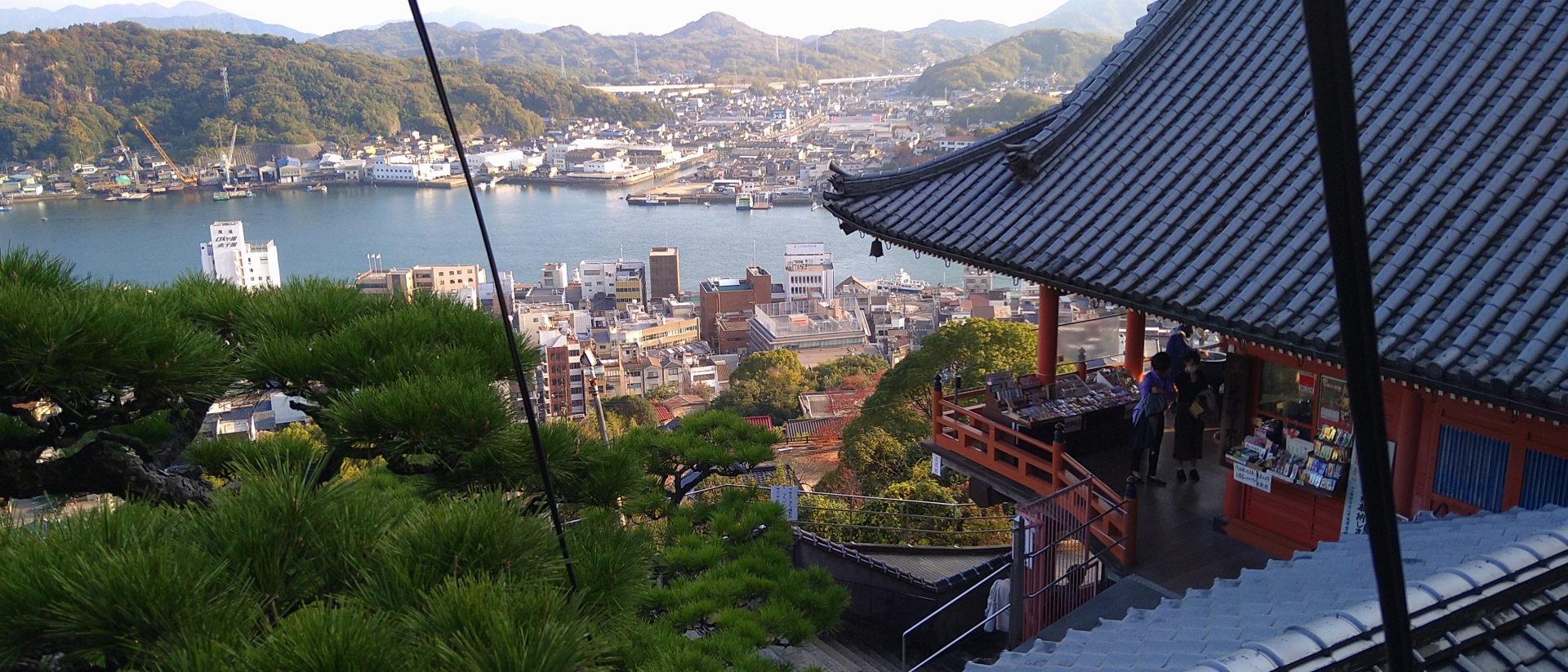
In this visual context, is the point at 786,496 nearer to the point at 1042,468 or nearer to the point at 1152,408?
the point at 1042,468

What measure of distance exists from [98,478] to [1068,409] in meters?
3.42

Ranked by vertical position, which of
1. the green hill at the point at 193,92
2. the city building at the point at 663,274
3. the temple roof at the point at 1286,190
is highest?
the green hill at the point at 193,92

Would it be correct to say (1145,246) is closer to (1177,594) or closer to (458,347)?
(1177,594)

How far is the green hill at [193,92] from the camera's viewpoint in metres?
36.5

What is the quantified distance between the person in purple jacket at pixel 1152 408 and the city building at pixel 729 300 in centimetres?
2560

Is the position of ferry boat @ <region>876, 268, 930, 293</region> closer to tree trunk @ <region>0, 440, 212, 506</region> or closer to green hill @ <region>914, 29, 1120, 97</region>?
green hill @ <region>914, 29, 1120, 97</region>

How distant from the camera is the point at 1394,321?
8.57 ft

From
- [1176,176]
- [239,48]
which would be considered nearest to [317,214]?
[239,48]

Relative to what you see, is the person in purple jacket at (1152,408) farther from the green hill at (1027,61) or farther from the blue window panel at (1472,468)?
the green hill at (1027,61)

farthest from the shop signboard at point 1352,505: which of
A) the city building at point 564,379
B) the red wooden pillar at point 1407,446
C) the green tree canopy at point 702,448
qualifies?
the city building at point 564,379

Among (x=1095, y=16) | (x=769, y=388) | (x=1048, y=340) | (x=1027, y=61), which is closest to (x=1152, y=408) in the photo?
(x=1048, y=340)

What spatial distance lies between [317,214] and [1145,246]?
40.1 meters

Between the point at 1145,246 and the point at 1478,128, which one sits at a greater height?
the point at 1478,128

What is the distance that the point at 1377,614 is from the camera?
5.21 ft
